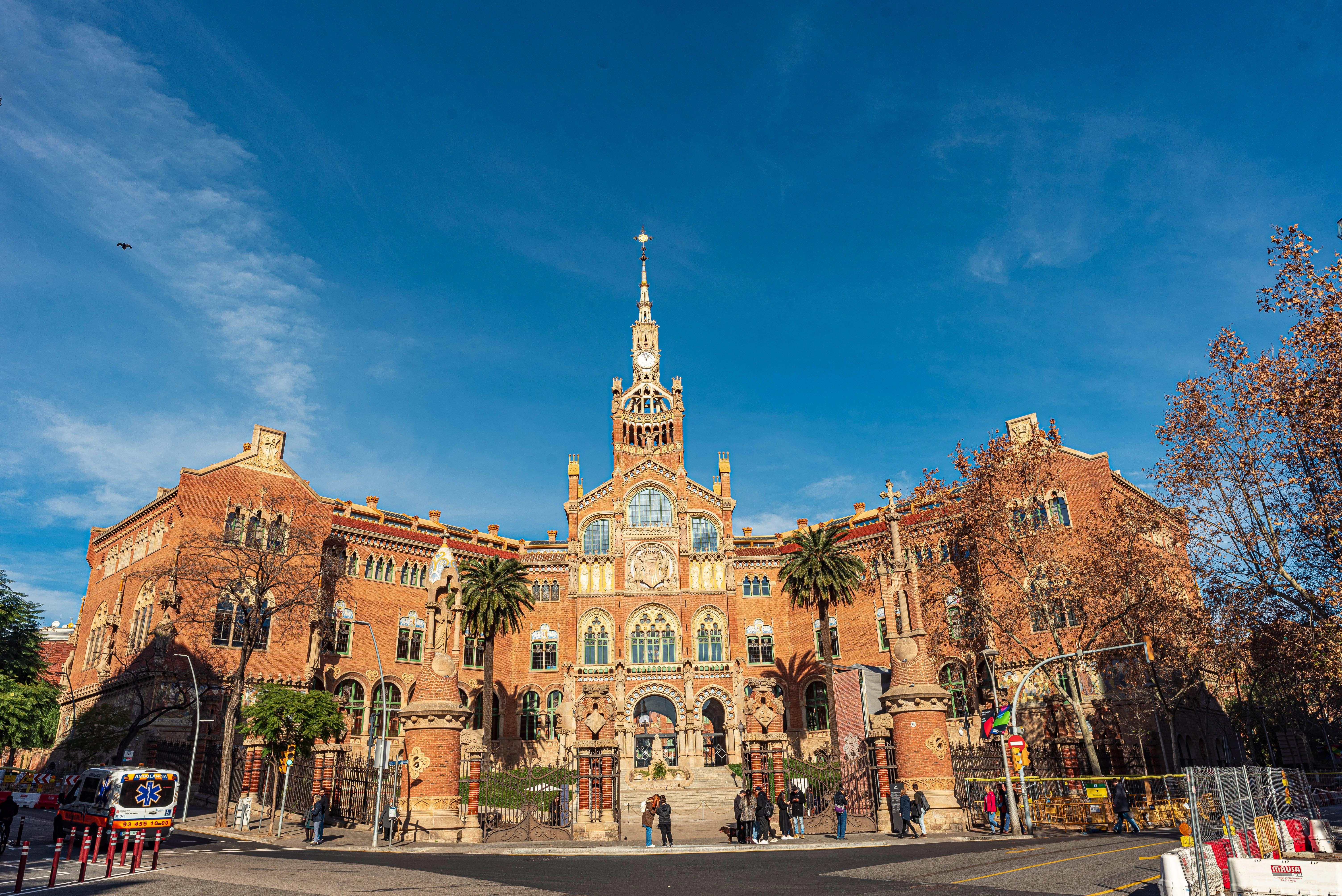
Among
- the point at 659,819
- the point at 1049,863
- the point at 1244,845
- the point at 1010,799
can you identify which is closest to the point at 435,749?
Result: the point at 659,819

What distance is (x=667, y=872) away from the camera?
18.2 metres

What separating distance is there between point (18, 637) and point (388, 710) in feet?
65.4

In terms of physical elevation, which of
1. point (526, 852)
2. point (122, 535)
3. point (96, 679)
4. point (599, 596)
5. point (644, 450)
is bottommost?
point (526, 852)

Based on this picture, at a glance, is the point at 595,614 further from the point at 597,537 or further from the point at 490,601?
the point at 490,601

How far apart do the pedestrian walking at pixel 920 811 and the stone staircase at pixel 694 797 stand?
1110cm

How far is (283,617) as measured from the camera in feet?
155

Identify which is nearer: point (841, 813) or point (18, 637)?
point (841, 813)

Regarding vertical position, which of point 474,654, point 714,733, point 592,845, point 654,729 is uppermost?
point 474,654

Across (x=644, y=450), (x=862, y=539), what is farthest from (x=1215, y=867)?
(x=644, y=450)

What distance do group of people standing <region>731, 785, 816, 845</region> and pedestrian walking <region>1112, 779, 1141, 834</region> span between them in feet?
29.1

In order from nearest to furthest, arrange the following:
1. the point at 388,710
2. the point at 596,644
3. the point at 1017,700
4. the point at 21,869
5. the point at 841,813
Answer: the point at 21,869
the point at 841,813
the point at 1017,700
the point at 388,710
the point at 596,644

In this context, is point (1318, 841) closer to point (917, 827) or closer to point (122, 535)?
point (917, 827)

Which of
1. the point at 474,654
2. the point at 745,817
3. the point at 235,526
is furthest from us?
the point at 474,654

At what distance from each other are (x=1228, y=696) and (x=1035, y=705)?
17406mm
